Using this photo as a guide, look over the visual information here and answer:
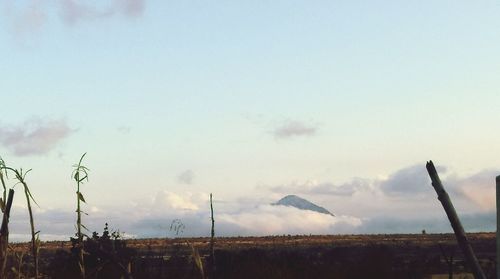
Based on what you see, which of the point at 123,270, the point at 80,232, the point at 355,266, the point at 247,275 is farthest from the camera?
the point at 355,266

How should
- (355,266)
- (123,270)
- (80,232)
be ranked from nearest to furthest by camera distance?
1. (123,270)
2. (80,232)
3. (355,266)

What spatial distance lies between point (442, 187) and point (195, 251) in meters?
1.69

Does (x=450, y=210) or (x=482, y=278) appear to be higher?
(x=450, y=210)

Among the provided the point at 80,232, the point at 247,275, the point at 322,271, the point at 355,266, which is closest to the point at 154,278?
the point at 247,275

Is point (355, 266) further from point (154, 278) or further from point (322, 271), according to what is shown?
point (154, 278)

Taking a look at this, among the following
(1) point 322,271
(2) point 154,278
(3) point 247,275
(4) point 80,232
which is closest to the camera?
(4) point 80,232

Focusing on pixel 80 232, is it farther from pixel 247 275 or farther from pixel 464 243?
pixel 247 275

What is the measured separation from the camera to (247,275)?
26188mm

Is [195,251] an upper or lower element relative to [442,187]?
lower

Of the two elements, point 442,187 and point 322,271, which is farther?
point 322,271

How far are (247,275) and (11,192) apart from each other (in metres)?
20.8

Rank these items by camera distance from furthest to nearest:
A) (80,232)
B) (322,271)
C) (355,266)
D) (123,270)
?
(355,266) < (322,271) < (80,232) < (123,270)

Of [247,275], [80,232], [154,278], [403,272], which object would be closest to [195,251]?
[80,232]

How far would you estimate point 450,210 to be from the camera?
196 inches
